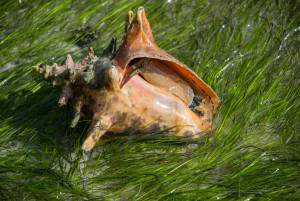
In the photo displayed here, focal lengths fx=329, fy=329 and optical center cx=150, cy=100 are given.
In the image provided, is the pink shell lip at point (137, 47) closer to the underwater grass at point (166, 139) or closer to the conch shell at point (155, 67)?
the conch shell at point (155, 67)

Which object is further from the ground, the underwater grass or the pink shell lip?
the pink shell lip

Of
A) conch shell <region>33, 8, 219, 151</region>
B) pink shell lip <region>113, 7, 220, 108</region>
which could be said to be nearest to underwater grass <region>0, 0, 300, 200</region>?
conch shell <region>33, 8, 219, 151</region>

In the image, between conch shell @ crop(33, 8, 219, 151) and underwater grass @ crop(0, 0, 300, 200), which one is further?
underwater grass @ crop(0, 0, 300, 200)

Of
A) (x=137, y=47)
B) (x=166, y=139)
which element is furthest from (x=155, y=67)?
(x=166, y=139)

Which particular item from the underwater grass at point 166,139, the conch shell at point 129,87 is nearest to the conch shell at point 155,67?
the conch shell at point 129,87

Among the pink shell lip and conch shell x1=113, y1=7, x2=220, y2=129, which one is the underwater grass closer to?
conch shell x1=113, y1=7, x2=220, y2=129

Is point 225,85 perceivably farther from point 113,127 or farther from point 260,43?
point 113,127
